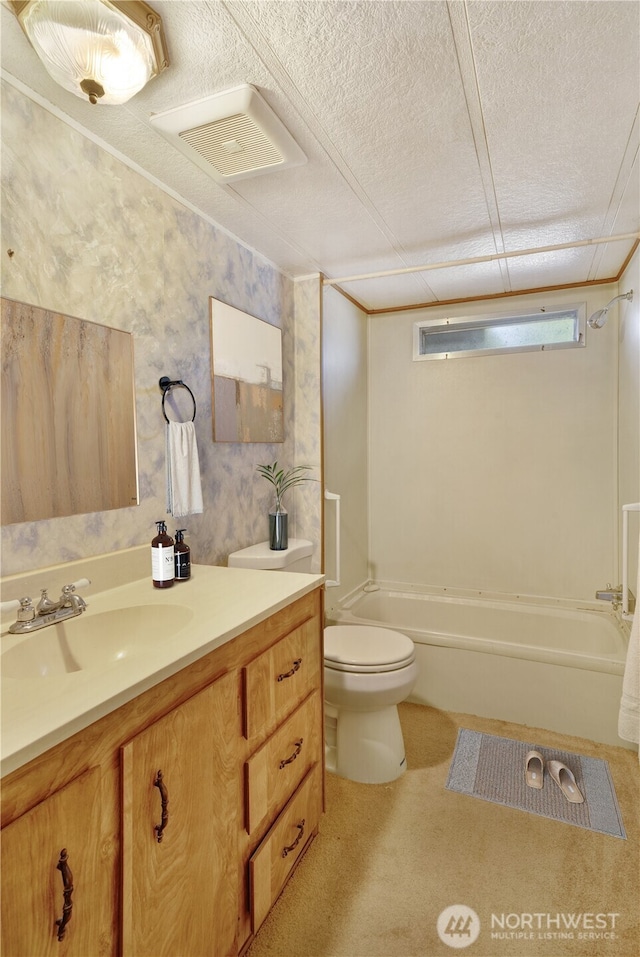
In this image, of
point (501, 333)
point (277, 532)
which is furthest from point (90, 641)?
point (501, 333)

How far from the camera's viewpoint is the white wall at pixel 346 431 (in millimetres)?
2912

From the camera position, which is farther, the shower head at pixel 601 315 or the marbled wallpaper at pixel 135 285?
the shower head at pixel 601 315

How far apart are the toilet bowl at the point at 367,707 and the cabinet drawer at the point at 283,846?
388 mm

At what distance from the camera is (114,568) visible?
1.53m

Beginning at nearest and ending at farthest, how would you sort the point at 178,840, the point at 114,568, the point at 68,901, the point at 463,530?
the point at 68,901
the point at 178,840
the point at 114,568
the point at 463,530

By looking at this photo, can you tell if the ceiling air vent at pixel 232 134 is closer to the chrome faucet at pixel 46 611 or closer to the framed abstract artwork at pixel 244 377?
the framed abstract artwork at pixel 244 377

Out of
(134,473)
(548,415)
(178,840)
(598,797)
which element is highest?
(548,415)

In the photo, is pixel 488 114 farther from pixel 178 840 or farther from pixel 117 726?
pixel 178 840

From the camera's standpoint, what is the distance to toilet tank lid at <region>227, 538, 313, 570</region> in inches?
82.6

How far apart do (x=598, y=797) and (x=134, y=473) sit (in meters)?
2.10

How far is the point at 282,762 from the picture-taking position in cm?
141

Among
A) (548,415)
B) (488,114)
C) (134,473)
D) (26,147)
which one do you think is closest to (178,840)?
(134,473)

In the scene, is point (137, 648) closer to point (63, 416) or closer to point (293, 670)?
point (293, 670)

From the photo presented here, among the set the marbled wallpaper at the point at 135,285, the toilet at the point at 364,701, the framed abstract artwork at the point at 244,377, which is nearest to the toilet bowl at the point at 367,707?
the toilet at the point at 364,701
